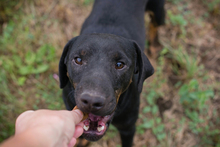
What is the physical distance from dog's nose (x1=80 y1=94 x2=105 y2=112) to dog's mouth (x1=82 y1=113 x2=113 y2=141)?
44cm

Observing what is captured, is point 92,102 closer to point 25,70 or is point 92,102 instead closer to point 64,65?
point 64,65

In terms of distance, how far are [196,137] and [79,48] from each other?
9.37 feet

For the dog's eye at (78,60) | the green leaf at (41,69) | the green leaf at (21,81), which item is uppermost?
the dog's eye at (78,60)

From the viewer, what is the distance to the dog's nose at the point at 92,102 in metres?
1.48

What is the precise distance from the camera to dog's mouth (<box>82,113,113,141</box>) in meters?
1.93

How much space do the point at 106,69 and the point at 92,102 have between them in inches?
16.2

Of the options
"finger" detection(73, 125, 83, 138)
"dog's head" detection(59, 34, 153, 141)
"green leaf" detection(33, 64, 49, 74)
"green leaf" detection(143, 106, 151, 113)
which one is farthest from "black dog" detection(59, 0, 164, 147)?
"green leaf" detection(33, 64, 49, 74)

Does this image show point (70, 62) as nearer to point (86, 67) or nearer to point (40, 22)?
point (86, 67)

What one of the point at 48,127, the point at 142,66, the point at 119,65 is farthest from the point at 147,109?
the point at 48,127

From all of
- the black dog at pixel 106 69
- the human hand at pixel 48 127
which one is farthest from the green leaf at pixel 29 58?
the human hand at pixel 48 127

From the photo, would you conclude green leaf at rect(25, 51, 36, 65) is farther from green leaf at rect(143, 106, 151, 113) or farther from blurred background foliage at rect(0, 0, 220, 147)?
green leaf at rect(143, 106, 151, 113)

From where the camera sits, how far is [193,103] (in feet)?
11.4

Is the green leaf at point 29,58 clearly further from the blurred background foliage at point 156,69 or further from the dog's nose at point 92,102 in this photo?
the dog's nose at point 92,102

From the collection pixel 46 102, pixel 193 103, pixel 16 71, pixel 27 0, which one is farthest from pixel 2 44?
pixel 193 103
